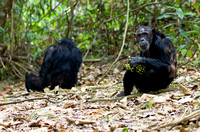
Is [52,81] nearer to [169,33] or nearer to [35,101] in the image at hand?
[35,101]

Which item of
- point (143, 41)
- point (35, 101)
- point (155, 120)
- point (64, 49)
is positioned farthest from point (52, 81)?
point (155, 120)

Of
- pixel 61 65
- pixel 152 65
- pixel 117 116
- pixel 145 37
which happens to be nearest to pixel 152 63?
pixel 152 65

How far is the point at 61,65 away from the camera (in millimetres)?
6176

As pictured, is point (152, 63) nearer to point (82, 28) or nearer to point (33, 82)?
point (33, 82)

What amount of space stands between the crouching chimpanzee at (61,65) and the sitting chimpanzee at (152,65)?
2.41 meters

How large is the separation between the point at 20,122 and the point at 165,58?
93.4 inches

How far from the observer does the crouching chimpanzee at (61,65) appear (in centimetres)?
618

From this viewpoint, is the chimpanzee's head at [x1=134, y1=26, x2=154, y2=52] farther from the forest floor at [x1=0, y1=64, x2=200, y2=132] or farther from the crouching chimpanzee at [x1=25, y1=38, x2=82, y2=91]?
the crouching chimpanzee at [x1=25, y1=38, x2=82, y2=91]

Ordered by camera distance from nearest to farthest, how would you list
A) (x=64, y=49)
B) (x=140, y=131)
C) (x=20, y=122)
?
(x=140, y=131) → (x=20, y=122) → (x=64, y=49)

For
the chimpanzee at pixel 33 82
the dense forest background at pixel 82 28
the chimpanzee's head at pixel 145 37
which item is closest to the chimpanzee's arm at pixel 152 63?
the chimpanzee's head at pixel 145 37

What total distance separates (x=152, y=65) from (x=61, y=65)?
3055 mm

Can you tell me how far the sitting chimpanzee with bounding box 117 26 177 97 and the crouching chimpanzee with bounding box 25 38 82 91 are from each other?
2410 mm

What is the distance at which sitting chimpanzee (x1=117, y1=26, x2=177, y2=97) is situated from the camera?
3770 millimetres

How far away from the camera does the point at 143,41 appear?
399cm
